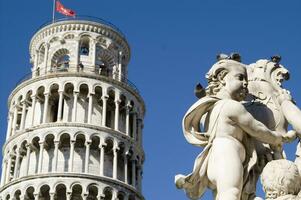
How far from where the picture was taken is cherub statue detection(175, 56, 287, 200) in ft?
13.1

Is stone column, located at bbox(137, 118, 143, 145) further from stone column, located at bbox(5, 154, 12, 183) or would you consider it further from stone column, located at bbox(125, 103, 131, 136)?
stone column, located at bbox(5, 154, 12, 183)

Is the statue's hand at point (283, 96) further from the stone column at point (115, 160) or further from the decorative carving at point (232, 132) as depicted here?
the stone column at point (115, 160)

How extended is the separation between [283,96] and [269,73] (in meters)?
0.28

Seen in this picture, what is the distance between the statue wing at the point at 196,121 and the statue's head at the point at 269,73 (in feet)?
2.11

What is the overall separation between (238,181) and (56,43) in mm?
46702

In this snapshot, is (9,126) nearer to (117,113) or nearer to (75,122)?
(75,122)

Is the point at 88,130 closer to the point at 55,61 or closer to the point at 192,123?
the point at 55,61

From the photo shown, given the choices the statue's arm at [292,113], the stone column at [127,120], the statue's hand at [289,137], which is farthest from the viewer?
the stone column at [127,120]

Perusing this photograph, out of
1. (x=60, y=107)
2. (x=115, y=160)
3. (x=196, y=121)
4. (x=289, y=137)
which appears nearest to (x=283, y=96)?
(x=289, y=137)

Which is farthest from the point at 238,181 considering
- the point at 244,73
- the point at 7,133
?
the point at 7,133

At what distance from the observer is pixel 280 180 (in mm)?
3658

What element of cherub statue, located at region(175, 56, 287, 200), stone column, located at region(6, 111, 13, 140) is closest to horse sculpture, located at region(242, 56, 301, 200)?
cherub statue, located at region(175, 56, 287, 200)

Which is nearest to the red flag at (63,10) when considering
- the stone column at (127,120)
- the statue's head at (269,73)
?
the stone column at (127,120)

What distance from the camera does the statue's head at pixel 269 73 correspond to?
4.86 metres
